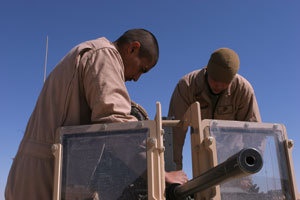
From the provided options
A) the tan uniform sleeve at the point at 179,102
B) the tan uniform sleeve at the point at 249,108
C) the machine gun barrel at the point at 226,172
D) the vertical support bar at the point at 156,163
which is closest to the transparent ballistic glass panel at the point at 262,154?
the machine gun barrel at the point at 226,172

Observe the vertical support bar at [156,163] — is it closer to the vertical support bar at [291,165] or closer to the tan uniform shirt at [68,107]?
the tan uniform shirt at [68,107]

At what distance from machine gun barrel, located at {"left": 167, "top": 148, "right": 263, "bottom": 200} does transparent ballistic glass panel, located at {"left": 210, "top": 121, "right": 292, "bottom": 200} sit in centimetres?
25

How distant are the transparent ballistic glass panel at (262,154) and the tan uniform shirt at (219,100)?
1838 mm

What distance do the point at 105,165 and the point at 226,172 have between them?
817mm

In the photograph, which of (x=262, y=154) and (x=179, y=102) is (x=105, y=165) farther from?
(x=179, y=102)

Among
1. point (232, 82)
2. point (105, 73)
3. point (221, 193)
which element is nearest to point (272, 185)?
point (221, 193)

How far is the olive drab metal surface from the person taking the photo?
2393 millimetres

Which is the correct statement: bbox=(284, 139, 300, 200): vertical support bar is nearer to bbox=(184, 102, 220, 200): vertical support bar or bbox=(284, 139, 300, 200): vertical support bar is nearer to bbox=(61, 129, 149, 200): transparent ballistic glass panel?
bbox=(184, 102, 220, 200): vertical support bar

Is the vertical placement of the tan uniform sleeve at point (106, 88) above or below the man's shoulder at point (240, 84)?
below

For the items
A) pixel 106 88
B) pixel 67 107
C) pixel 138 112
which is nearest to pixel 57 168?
pixel 67 107

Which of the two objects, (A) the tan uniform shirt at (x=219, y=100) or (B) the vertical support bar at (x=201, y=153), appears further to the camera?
(A) the tan uniform shirt at (x=219, y=100)

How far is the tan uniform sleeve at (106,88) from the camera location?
8.43 ft

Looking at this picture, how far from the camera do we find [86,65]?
2.76 meters

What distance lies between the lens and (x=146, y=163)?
2.42 metres
